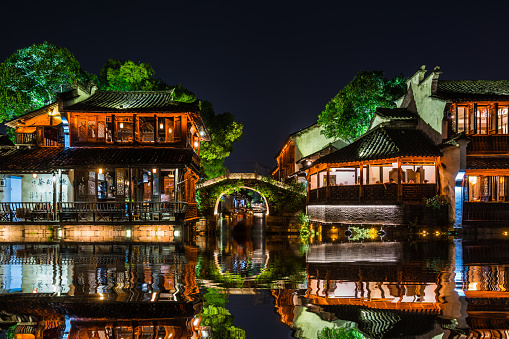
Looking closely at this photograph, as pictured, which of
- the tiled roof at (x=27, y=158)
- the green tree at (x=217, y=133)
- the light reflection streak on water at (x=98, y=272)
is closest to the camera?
the light reflection streak on water at (x=98, y=272)

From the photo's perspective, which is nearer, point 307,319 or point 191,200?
point 307,319

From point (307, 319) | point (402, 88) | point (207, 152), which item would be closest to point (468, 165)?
point (402, 88)

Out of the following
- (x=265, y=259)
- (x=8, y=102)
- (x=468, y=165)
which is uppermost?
(x=8, y=102)

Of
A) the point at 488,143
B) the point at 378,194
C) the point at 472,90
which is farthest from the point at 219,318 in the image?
the point at 472,90

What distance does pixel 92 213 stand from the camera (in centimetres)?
2331

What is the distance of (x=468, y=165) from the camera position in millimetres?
24406

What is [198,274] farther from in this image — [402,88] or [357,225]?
[402,88]

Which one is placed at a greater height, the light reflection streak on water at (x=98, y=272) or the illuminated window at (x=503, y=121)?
the illuminated window at (x=503, y=121)

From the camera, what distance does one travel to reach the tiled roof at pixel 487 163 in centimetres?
2439

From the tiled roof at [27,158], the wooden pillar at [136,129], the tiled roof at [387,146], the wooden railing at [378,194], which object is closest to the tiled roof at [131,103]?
the wooden pillar at [136,129]

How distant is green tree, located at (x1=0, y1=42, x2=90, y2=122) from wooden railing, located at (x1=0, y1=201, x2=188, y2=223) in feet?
50.1

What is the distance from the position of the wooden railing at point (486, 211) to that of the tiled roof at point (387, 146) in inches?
137

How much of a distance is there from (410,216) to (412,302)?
58.6 ft

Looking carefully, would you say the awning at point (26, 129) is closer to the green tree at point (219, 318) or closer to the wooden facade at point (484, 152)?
the green tree at point (219, 318)
